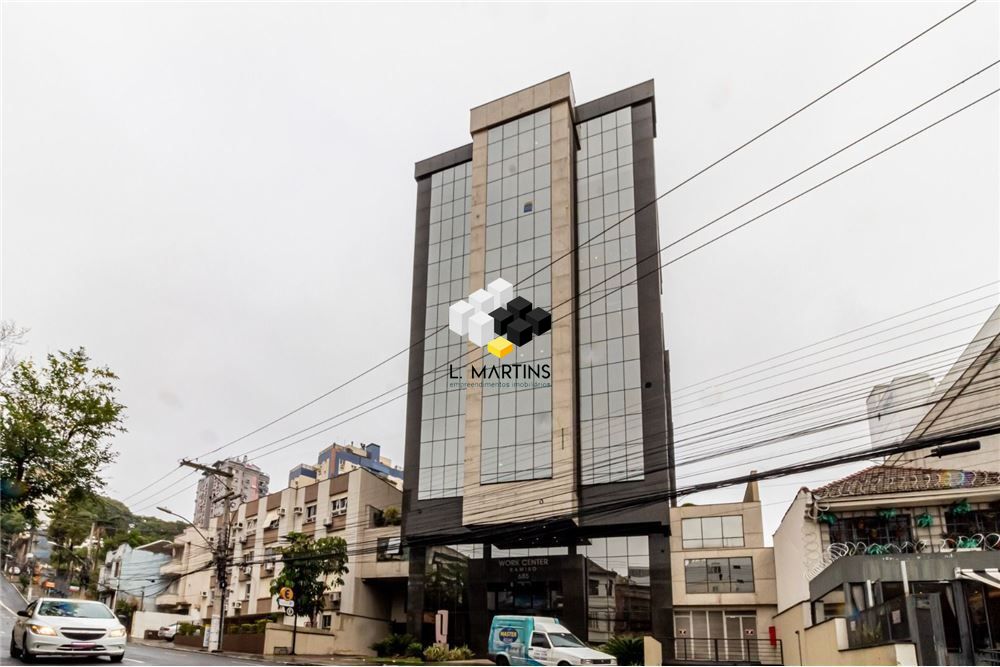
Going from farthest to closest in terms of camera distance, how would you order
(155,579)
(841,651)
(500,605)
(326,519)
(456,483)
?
(155,579), (326,519), (456,483), (500,605), (841,651)

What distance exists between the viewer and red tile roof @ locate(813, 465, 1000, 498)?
29625 millimetres

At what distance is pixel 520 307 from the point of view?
48656 mm

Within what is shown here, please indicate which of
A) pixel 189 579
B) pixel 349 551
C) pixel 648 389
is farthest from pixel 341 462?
pixel 648 389

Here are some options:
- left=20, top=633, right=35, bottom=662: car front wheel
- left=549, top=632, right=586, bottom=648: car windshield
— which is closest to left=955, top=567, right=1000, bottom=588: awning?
left=549, top=632, right=586, bottom=648: car windshield

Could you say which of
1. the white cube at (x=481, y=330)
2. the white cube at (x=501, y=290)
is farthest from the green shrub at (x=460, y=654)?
the white cube at (x=501, y=290)

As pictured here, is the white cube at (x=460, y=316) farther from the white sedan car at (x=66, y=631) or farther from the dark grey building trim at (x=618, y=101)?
the white sedan car at (x=66, y=631)

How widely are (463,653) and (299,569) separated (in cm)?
1167

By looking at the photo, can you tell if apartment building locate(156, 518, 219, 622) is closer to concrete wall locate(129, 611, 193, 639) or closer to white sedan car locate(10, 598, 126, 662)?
concrete wall locate(129, 611, 193, 639)

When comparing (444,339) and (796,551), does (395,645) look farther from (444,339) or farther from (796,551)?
(796,551)

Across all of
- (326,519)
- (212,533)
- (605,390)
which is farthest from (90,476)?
(212,533)

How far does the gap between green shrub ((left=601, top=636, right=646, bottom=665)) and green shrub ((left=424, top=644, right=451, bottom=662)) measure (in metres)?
8.98

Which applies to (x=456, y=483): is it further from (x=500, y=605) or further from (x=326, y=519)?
(x=326, y=519)

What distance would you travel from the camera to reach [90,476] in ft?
83.8

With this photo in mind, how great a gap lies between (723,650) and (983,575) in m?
20.4
